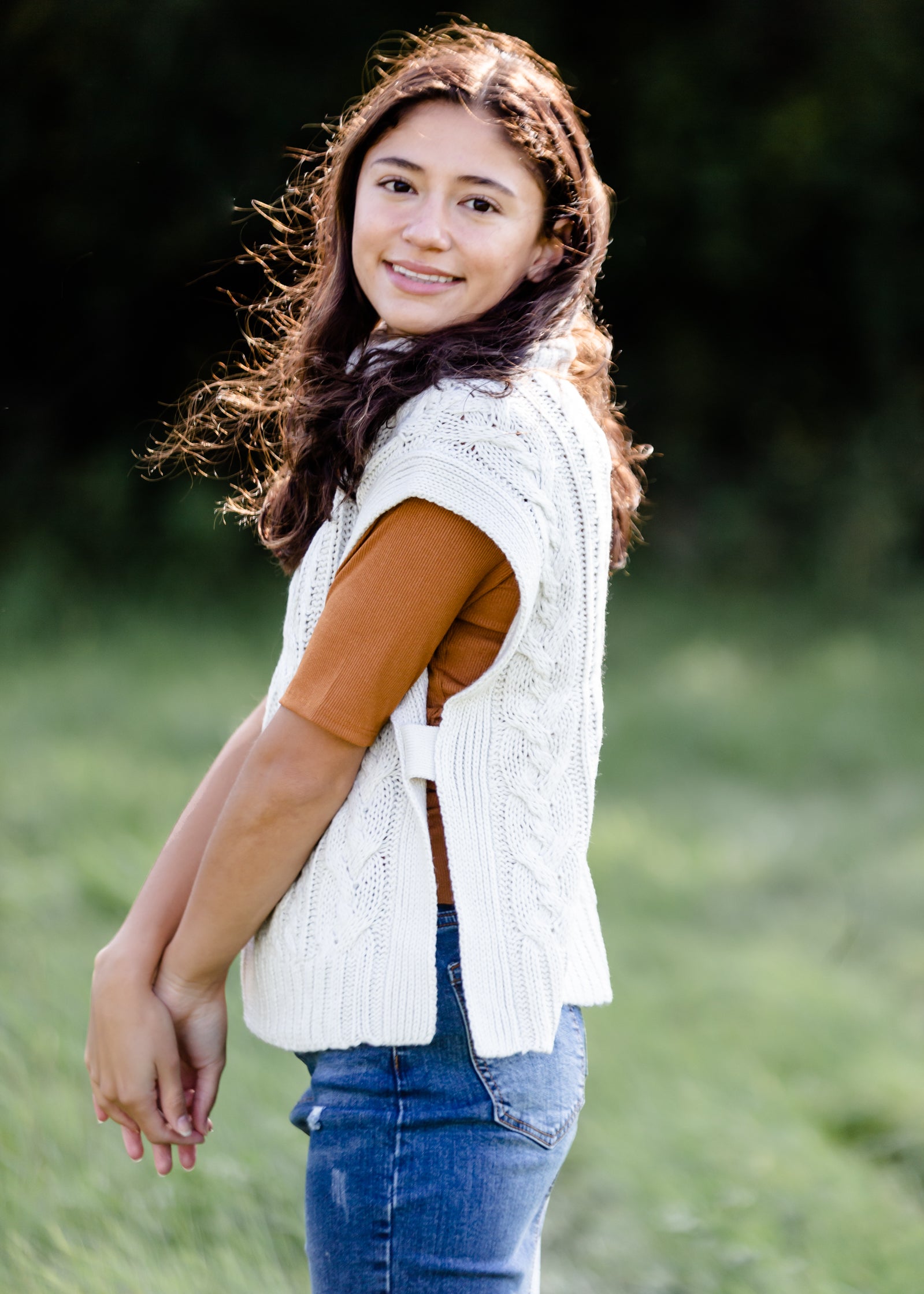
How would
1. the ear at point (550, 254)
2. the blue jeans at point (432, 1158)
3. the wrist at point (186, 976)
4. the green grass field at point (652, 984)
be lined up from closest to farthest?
the blue jeans at point (432, 1158) → the wrist at point (186, 976) → the ear at point (550, 254) → the green grass field at point (652, 984)

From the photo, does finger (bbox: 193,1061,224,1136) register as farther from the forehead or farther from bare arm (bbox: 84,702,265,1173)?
the forehead

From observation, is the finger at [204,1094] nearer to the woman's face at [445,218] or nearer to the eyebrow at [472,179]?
the woman's face at [445,218]

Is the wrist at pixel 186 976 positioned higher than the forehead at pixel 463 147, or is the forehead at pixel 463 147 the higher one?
the forehead at pixel 463 147

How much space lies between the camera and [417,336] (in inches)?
50.4

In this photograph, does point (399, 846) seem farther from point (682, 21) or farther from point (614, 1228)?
point (682, 21)

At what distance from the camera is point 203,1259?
80.1 inches

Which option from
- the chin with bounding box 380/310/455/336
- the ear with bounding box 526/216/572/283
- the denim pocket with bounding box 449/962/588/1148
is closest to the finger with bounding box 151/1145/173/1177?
the denim pocket with bounding box 449/962/588/1148

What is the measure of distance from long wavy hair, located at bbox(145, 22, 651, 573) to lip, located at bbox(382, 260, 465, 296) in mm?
39

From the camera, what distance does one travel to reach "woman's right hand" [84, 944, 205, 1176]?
1.22 m

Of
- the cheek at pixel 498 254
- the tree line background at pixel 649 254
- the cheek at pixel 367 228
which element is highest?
the tree line background at pixel 649 254

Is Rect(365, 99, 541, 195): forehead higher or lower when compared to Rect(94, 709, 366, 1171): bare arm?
higher

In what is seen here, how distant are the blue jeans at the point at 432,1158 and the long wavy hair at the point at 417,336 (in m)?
0.46

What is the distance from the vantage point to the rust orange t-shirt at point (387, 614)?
1.12m

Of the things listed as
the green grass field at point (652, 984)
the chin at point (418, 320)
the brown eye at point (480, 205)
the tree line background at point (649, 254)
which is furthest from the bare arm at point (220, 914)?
the tree line background at point (649, 254)
